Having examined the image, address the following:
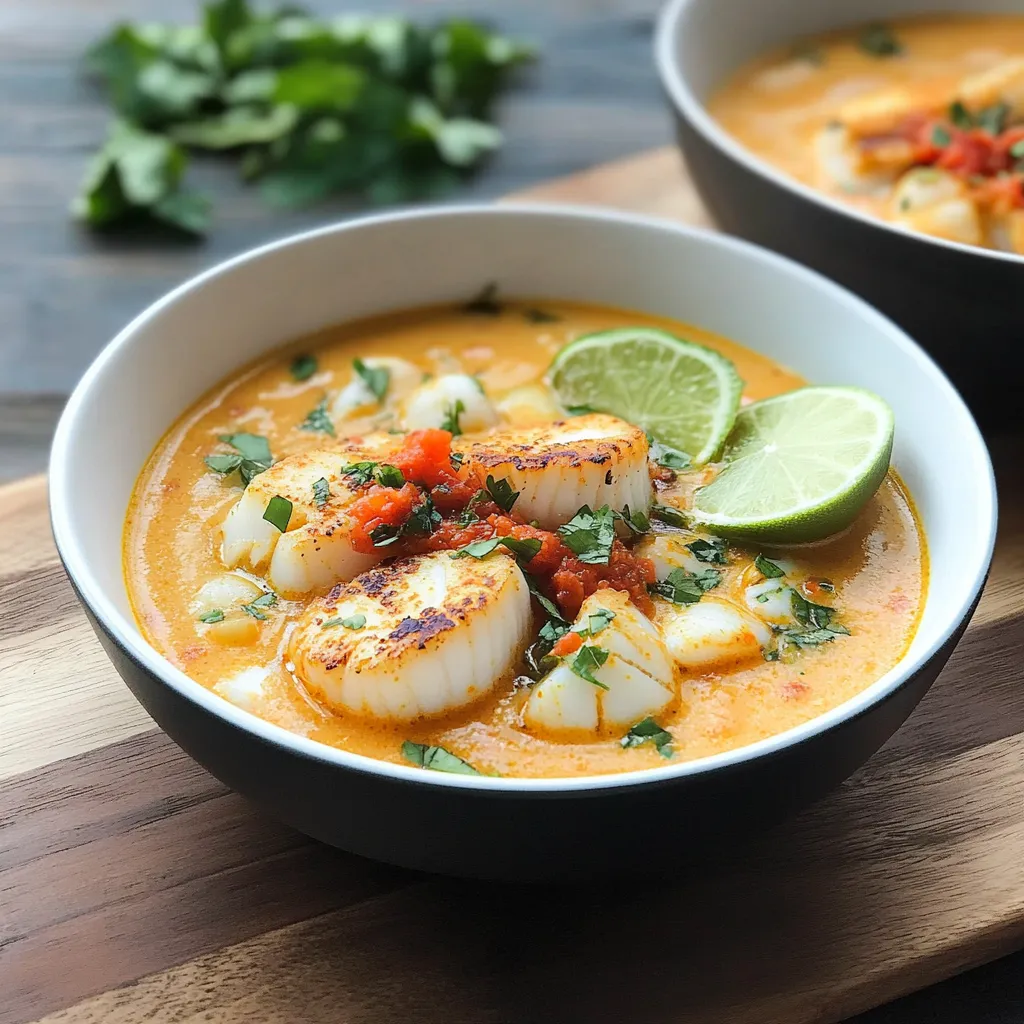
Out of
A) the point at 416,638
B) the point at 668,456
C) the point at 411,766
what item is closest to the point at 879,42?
the point at 668,456

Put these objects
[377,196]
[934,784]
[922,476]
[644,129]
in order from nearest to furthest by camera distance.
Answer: [934,784], [922,476], [377,196], [644,129]

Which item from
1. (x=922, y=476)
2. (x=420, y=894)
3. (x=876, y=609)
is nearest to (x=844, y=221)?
(x=922, y=476)

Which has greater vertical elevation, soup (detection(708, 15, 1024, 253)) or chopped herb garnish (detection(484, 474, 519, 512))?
chopped herb garnish (detection(484, 474, 519, 512))

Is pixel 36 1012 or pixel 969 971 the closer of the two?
pixel 36 1012

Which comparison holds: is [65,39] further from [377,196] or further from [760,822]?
[760,822]

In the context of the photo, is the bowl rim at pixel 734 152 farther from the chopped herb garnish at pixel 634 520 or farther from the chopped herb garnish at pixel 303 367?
the chopped herb garnish at pixel 303 367

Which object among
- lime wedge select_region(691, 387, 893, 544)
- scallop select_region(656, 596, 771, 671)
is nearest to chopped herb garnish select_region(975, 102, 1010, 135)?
lime wedge select_region(691, 387, 893, 544)

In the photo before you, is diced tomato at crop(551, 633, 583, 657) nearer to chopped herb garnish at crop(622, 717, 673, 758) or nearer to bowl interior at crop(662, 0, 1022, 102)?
chopped herb garnish at crop(622, 717, 673, 758)
